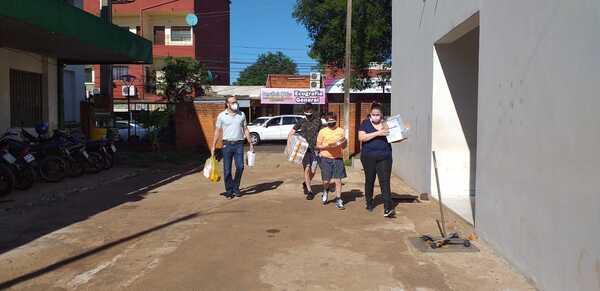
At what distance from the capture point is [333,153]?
916cm

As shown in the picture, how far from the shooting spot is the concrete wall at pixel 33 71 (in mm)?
13141

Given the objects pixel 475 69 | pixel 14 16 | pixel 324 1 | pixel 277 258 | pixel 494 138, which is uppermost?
pixel 324 1

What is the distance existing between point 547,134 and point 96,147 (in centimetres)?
1138

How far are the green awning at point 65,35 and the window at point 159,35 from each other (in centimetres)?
2700

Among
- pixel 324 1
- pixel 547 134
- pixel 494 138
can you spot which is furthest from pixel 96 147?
pixel 324 1

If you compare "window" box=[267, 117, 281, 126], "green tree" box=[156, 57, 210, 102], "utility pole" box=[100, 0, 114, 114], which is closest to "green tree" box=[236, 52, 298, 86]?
"green tree" box=[156, 57, 210, 102]

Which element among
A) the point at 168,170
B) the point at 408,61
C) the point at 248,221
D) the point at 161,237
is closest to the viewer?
the point at 161,237

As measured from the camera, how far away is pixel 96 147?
13711 mm

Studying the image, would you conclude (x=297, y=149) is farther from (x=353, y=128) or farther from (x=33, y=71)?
(x=353, y=128)

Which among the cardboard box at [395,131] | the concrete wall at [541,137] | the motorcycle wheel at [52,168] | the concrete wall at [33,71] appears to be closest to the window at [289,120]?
the concrete wall at [33,71]

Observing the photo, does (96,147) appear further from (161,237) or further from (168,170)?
(161,237)

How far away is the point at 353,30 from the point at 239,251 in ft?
78.9

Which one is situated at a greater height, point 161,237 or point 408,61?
point 408,61

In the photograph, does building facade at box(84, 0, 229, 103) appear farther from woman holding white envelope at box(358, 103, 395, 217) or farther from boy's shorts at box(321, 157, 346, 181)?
woman holding white envelope at box(358, 103, 395, 217)
